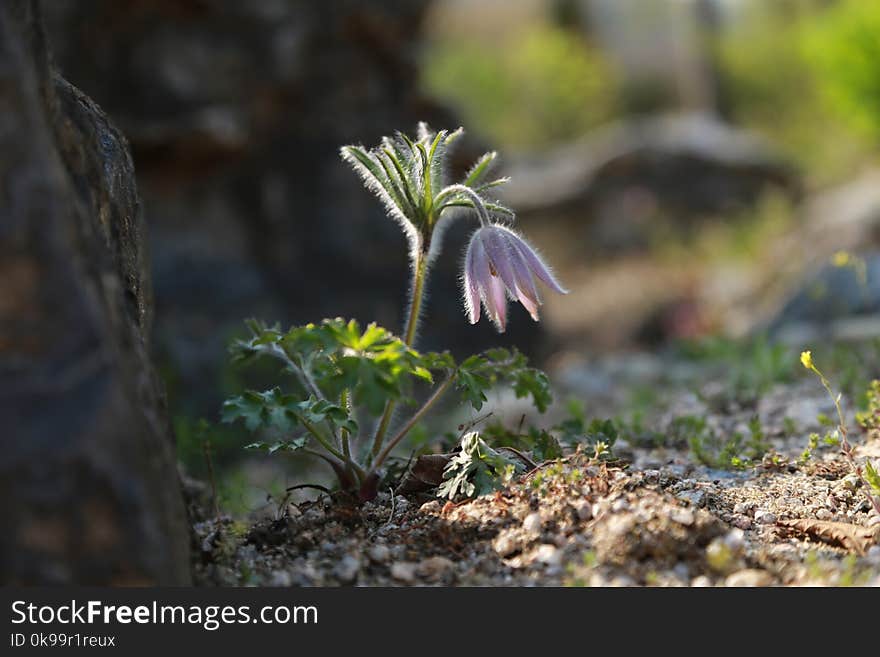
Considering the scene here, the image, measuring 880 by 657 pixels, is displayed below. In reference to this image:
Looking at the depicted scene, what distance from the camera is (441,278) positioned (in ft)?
22.3

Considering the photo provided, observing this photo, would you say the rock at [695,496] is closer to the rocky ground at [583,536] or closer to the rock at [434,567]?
the rocky ground at [583,536]

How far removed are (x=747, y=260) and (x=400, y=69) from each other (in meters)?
4.32

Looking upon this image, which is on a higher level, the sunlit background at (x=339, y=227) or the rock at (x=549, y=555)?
the sunlit background at (x=339, y=227)

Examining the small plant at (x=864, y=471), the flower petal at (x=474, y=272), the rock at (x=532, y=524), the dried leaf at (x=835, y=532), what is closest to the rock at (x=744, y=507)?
the dried leaf at (x=835, y=532)

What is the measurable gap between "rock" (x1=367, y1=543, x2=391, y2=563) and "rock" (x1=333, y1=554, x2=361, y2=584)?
4 cm

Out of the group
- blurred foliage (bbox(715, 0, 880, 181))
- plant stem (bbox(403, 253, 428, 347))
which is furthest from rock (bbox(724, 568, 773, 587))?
blurred foliage (bbox(715, 0, 880, 181))

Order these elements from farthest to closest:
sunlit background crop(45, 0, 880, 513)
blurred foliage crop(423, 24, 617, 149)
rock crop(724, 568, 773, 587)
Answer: blurred foliage crop(423, 24, 617, 149) < sunlit background crop(45, 0, 880, 513) < rock crop(724, 568, 773, 587)

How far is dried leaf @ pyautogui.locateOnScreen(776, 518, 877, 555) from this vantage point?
2.23m

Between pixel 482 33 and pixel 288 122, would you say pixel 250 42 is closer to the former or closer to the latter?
pixel 288 122

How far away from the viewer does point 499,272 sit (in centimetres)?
239

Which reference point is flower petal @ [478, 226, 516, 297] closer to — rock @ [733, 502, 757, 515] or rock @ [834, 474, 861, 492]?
rock @ [733, 502, 757, 515]

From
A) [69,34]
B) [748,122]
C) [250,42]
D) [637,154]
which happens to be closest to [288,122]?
[250,42]

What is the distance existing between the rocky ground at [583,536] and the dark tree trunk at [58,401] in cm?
39

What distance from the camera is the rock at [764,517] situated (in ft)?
8.01
